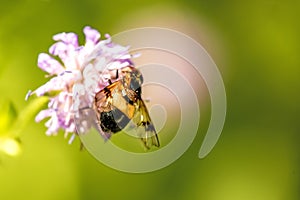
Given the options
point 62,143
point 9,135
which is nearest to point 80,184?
point 62,143

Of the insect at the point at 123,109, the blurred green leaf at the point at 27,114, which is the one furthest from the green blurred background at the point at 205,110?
the insect at the point at 123,109

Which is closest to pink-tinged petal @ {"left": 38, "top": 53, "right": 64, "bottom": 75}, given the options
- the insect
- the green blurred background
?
the insect

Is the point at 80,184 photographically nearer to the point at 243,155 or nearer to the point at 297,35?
the point at 243,155

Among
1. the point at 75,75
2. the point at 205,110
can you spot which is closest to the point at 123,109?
the point at 75,75

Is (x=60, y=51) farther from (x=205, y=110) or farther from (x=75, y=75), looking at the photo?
(x=205, y=110)

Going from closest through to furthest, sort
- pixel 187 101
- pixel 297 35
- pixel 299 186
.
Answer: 1. pixel 187 101
2. pixel 299 186
3. pixel 297 35

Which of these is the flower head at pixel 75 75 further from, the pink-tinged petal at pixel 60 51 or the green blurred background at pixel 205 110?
the green blurred background at pixel 205 110
